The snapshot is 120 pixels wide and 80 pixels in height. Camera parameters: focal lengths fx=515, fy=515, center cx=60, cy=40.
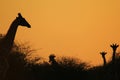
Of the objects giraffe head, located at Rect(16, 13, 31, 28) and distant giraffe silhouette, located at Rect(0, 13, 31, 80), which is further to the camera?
giraffe head, located at Rect(16, 13, 31, 28)

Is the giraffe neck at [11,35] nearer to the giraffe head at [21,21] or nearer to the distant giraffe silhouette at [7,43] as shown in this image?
the distant giraffe silhouette at [7,43]

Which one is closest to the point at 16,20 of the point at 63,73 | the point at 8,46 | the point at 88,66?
the point at 8,46

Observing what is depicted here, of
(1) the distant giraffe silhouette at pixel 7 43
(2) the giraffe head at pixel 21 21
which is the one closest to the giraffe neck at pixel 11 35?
(1) the distant giraffe silhouette at pixel 7 43

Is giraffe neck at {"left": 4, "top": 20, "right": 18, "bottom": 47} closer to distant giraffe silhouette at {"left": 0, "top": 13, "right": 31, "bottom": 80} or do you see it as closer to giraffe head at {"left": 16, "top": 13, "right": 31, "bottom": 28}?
distant giraffe silhouette at {"left": 0, "top": 13, "right": 31, "bottom": 80}

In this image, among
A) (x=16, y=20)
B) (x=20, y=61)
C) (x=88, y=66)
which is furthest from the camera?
(x=88, y=66)

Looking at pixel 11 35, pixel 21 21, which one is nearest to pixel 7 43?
pixel 11 35

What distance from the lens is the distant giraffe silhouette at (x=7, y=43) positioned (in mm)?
23766

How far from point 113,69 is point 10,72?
299 inches

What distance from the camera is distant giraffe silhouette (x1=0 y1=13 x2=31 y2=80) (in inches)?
936

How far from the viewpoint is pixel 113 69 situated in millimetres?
37938

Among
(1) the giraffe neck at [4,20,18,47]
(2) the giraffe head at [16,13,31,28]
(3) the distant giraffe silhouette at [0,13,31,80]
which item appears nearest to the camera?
(3) the distant giraffe silhouette at [0,13,31,80]

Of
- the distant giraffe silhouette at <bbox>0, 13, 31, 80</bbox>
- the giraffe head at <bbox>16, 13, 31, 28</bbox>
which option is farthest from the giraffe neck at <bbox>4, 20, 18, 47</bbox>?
the giraffe head at <bbox>16, 13, 31, 28</bbox>

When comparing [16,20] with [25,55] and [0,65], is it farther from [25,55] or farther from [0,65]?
[25,55]

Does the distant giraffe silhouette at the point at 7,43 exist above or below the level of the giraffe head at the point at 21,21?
below
